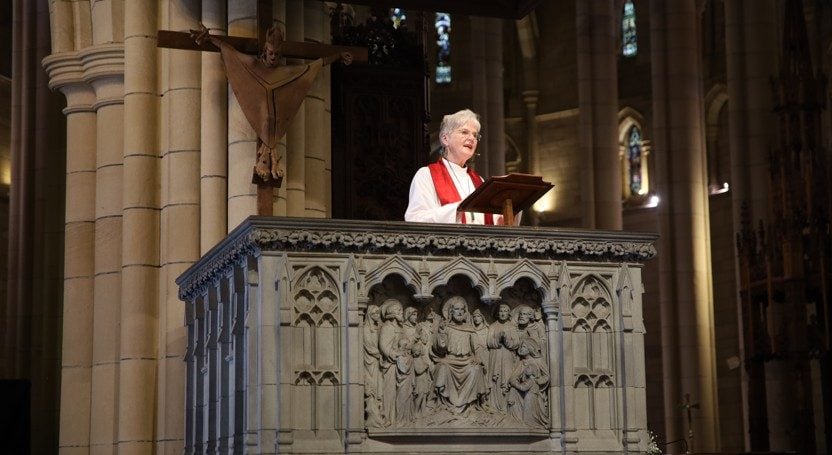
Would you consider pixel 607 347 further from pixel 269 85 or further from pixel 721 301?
pixel 721 301

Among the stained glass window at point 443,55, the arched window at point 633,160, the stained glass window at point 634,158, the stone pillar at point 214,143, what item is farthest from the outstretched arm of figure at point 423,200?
the stained glass window at point 443,55

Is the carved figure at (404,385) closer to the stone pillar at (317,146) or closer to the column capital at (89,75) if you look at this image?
the stone pillar at (317,146)

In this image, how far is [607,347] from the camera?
6828 millimetres

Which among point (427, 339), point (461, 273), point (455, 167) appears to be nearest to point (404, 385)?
point (427, 339)

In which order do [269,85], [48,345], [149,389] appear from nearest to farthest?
[269,85] < [149,389] < [48,345]

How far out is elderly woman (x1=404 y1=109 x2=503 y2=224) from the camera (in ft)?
25.1

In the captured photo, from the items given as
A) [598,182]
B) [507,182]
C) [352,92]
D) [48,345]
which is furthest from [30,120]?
[507,182]

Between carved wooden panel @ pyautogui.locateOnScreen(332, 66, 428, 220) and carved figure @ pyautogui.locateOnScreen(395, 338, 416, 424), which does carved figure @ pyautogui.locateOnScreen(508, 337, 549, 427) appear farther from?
carved wooden panel @ pyautogui.locateOnScreen(332, 66, 428, 220)

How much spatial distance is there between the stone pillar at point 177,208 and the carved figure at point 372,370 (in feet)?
13.2

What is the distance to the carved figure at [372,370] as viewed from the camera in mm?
6359

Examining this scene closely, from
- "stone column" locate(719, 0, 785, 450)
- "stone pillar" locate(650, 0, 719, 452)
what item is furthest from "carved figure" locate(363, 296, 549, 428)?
"stone pillar" locate(650, 0, 719, 452)

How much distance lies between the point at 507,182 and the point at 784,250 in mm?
11548

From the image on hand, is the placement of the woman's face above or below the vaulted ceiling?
below

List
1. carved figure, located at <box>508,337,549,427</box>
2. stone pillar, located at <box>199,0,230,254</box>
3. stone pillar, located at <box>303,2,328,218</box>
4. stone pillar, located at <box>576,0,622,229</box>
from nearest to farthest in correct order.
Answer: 1. carved figure, located at <box>508,337,549,427</box>
2. stone pillar, located at <box>199,0,230,254</box>
3. stone pillar, located at <box>303,2,328,218</box>
4. stone pillar, located at <box>576,0,622,229</box>
